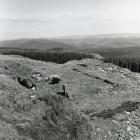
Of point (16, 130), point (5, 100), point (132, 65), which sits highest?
point (5, 100)

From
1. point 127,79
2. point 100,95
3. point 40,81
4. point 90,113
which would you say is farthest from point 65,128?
point 127,79

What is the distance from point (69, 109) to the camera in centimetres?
1973

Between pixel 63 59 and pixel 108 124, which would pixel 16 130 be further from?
pixel 63 59

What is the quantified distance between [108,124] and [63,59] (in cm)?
9978

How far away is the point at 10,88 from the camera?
79.2 ft

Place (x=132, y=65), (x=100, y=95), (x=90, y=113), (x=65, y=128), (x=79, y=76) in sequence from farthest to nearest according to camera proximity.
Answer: (x=132, y=65) < (x=79, y=76) < (x=100, y=95) < (x=90, y=113) < (x=65, y=128)

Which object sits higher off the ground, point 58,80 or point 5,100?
point 5,100

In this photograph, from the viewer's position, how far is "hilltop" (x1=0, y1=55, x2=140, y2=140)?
51.2ft

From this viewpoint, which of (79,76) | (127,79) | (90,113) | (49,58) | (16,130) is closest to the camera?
(16,130)

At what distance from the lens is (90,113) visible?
28.8m

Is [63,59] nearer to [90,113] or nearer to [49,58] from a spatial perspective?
[49,58]

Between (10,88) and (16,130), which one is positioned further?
(10,88)

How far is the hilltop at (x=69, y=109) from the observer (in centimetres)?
1560

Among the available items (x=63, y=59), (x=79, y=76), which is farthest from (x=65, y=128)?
(x=63, y=59)
